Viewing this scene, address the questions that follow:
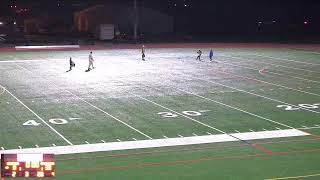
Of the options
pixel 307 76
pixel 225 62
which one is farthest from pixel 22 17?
pixel 307 76

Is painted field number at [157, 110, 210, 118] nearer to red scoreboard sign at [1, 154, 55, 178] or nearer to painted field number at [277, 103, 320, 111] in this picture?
painted field number at [277, 103, 320, 111]

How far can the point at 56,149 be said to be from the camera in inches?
693

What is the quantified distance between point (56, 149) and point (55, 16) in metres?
70.1

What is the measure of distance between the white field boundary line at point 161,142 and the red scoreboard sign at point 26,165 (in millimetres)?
9113

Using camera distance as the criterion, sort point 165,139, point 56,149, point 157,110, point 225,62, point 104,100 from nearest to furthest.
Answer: point 56,149 < point 165,139 < point 157,110 < point 104,100 < point 225,62

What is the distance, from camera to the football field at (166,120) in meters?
15.9

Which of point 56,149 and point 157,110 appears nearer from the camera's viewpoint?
point 56,149

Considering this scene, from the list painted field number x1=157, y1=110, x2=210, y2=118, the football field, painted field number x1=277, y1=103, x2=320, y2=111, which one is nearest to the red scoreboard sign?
the football field

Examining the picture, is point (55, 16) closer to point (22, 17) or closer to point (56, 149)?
point (22, 17)

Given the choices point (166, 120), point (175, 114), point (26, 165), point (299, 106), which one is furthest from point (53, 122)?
point (26, 165)

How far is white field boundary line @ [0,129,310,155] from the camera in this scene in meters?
17.5

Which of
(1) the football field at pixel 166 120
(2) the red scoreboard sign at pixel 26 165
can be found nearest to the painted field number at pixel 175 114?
(1) the football field at pixel 166 120

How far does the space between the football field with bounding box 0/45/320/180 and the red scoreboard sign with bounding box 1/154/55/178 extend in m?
6.59

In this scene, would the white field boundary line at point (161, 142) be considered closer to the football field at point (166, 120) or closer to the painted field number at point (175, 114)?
the football field at point (166, 120)
